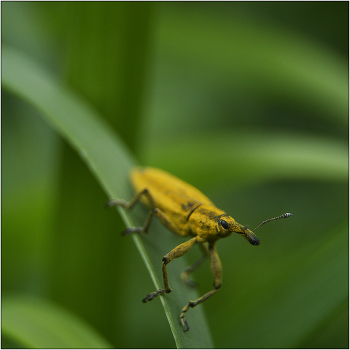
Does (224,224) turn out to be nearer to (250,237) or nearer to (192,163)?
(250,237)

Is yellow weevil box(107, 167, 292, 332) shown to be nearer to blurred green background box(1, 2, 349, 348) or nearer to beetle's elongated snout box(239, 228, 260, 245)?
beetle's elongated snout box(239, 228, 260, 245)

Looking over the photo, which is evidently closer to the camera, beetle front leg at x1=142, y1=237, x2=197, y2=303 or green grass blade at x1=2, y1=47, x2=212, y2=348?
beetle front leg at x1=142, y1=237, x2=197, y2=303

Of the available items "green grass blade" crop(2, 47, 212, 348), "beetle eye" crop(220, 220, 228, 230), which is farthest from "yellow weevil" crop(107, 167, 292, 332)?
"green grass blade" crop(2, 47, 212, 348)

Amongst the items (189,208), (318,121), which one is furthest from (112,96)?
(318,121)

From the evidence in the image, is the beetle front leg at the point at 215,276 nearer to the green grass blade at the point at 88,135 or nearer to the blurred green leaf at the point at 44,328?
the green grass blade at the point at 88,135

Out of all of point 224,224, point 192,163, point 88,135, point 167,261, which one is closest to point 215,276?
point 224,224

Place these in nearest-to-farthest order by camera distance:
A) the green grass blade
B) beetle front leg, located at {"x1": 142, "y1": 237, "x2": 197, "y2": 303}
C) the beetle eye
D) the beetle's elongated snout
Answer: beetle front leg, located at {"x1": 142, "y1": 237, "x2": 197, "y2": 303}
the green grass blade
the beetle's elongated snout
the beetle eye

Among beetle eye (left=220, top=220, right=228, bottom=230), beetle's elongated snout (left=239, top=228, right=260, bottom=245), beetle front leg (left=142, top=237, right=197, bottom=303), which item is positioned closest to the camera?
beetle front leg (left=142, top=237, right=197, bottom=303)
